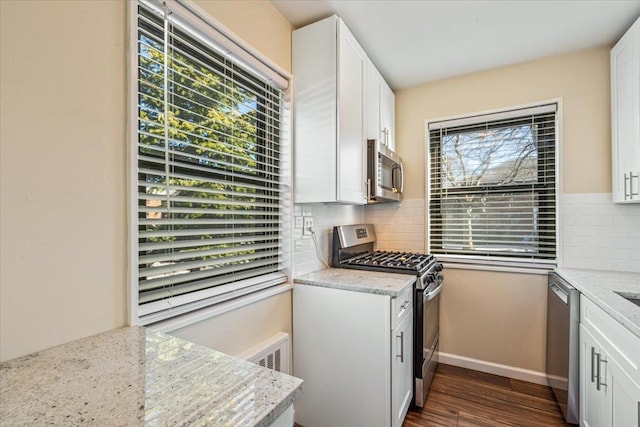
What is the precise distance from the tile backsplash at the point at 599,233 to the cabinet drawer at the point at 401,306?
1373 millimetres

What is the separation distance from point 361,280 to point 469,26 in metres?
1.85

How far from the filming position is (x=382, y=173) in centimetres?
241

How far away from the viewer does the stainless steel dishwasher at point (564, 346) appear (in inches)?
71.8

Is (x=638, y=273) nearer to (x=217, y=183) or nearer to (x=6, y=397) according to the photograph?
(x=217, y=183)

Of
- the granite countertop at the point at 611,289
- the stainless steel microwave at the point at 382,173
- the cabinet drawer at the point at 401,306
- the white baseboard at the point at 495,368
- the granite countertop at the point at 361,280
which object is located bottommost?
the white baseboard at the point at 495,368

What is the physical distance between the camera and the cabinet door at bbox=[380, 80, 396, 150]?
2.59 metres

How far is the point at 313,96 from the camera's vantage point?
1917 millimetres

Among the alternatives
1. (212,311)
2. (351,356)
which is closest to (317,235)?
(351,356)

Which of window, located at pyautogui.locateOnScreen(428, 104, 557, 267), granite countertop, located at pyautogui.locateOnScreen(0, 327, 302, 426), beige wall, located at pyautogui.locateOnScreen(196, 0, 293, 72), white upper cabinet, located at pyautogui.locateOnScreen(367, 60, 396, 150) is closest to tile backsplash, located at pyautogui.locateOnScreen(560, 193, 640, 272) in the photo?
window, located at pyautogui.locateOnScreen(428, 104, 557, 267)

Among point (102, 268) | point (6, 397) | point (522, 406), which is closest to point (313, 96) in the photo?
point (102, 268)

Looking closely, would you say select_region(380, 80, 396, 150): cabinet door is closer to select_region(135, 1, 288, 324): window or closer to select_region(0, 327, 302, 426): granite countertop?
select_region(135, 1, 288, 324): window

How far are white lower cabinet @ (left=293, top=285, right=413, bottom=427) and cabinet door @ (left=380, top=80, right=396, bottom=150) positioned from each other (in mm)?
1429

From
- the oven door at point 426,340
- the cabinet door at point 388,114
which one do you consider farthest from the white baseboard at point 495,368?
the cabinet door at point 388,114

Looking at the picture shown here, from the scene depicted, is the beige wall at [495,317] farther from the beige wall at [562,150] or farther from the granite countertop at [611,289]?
the granite countertop at [611,289]
